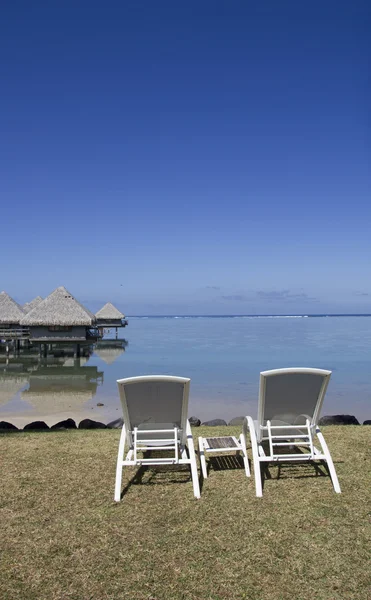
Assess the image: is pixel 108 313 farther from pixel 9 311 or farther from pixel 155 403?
pixel 155 403

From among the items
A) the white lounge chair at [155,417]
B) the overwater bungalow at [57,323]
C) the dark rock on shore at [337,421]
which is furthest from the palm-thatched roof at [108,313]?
the white lounge chair at [155,417]

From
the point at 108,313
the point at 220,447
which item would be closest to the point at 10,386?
the point at 220,447

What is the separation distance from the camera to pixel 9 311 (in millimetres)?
29922

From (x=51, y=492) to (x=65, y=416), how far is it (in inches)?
296

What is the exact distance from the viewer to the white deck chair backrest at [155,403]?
3.65 meters

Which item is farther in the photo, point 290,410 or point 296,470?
point 296,470

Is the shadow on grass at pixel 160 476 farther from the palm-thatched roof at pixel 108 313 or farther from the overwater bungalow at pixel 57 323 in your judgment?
Answer: the palm-thatched roof at pixel 108 313

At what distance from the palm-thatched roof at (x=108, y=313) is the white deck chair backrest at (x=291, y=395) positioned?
39652 mm

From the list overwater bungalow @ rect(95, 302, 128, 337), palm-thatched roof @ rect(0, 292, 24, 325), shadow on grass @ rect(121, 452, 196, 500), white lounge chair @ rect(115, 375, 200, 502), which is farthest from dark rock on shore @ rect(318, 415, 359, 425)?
overwater bungalow @ rect(95, 302, 128, 337)

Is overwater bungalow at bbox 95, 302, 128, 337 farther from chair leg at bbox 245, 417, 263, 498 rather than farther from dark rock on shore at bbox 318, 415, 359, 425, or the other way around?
chair leg at bbox 245, 417, 263, 498

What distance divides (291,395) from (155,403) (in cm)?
116

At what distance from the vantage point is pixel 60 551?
275cm

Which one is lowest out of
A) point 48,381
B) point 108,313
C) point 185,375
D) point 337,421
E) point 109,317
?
point 48,381

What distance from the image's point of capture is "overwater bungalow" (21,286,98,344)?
25.4 m
